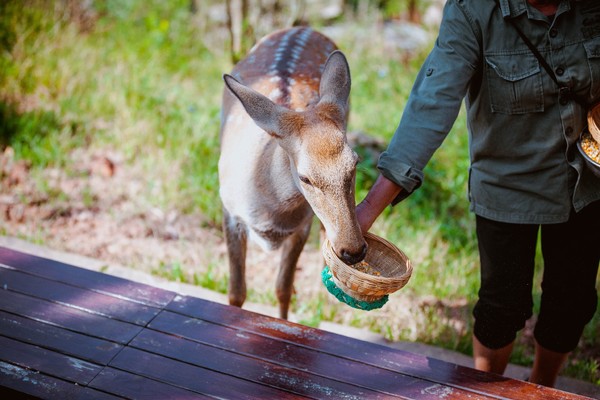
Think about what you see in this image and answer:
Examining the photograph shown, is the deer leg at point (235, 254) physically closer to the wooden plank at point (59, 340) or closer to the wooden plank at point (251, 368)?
the wooden plank at point (251, 368)

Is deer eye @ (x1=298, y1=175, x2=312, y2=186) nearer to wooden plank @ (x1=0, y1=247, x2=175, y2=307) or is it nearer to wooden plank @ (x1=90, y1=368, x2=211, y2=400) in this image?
wooden plank @ (x1=0, y1=247, x2=175, y2=307)

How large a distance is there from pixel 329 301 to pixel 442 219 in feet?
4.05

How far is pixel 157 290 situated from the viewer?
2.93 metres

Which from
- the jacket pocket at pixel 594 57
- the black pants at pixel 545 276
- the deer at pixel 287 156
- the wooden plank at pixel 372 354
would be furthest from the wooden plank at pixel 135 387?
the jacket pocket at pixel 594 57

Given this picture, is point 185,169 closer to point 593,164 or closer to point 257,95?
point 257,95

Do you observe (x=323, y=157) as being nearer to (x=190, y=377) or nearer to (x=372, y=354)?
(x=372, y=354)

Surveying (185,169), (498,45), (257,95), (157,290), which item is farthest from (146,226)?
(498,45)

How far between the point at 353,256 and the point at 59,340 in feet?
3.68

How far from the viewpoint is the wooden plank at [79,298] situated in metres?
2.75

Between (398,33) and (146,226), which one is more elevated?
(398,33)

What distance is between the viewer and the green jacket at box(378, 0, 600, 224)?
2.47 m

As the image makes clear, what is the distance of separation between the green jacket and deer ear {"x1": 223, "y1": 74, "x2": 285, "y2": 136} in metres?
0.54

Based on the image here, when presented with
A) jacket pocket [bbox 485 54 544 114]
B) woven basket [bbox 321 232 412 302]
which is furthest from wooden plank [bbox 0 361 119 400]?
jacket pocket [bbox 485 54 544 114]

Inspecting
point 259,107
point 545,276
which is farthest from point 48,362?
point 545,276
